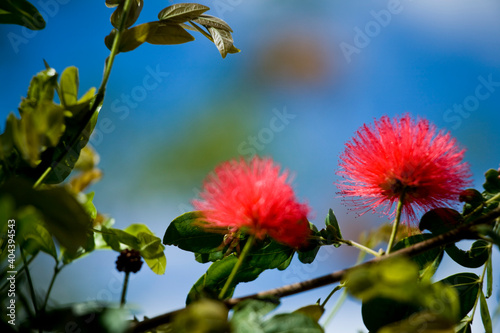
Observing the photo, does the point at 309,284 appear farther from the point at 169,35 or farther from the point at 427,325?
the point at 169,35

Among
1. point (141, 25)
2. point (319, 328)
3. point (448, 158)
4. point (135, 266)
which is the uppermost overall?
point (141, 25)

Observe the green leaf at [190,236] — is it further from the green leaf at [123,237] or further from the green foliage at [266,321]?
the green foliage at [266,321]

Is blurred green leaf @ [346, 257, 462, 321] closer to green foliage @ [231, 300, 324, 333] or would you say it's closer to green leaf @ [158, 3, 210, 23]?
green foliage @ [231, 300, 324, 333]

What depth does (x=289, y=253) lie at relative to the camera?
78 cm

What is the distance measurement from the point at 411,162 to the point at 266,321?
403mm

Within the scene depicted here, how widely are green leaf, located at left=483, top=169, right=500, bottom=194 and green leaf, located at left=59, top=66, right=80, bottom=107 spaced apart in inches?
26.1

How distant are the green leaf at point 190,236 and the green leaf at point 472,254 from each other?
1.32ft

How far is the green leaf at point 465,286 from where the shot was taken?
78 cm

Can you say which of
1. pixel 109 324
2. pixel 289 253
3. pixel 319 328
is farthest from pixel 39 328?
pixel 289 253

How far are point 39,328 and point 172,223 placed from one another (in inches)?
11.8

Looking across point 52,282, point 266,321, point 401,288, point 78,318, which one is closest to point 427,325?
point 401,288

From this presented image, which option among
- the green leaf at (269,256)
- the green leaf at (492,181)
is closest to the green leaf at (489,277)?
the green leaf at (492,181)

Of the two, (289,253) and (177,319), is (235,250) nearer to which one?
(289,253)

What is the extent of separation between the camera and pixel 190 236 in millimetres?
774
